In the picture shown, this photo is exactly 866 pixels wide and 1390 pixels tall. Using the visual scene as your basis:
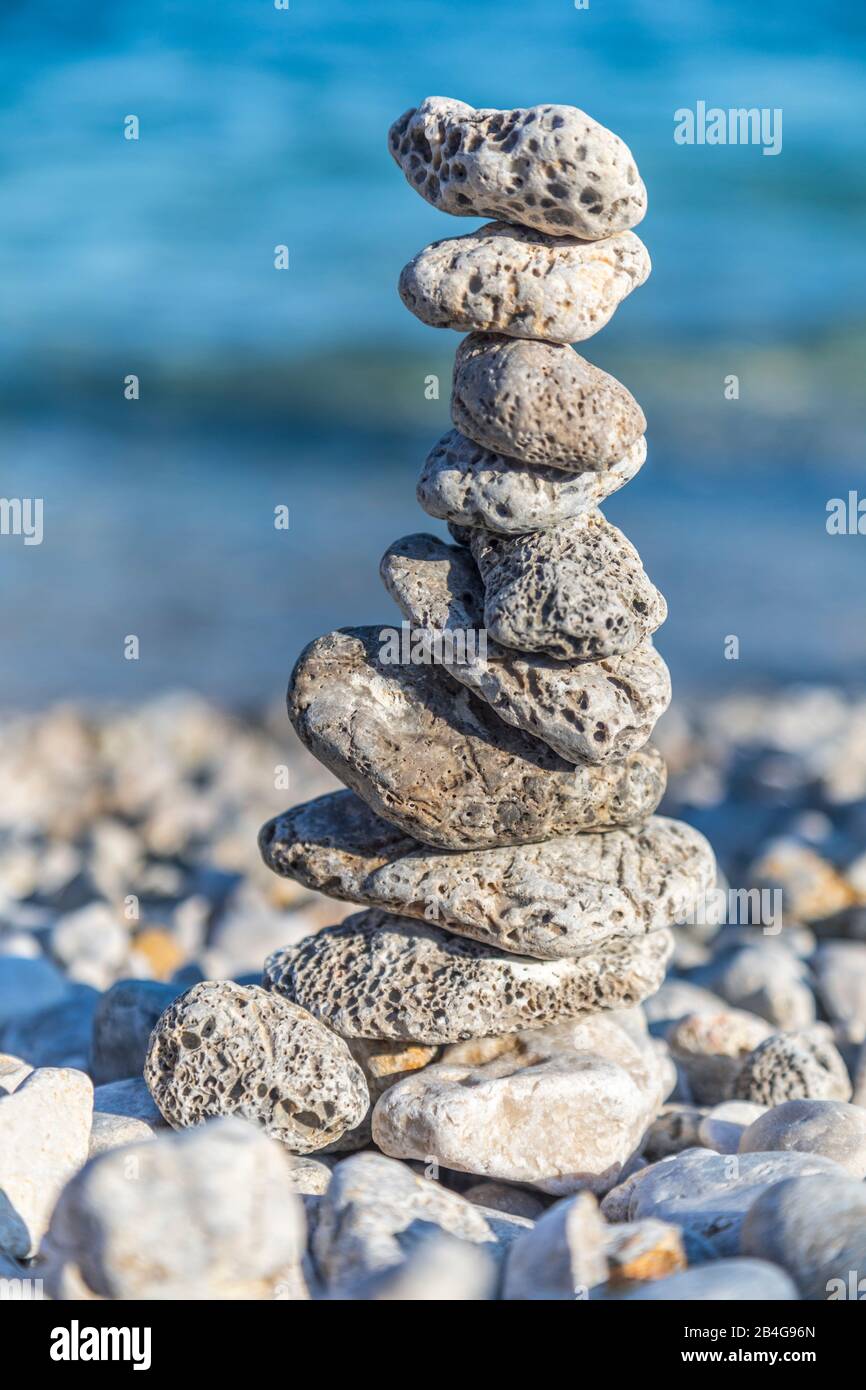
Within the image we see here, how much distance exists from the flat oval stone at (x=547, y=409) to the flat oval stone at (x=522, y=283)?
0.09m

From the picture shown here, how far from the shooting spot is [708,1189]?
150 inches

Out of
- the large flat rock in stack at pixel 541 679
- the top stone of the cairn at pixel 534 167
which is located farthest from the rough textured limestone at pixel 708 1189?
the top stone of the cairn at pixel 534 167


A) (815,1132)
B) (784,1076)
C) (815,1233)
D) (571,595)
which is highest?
(571,595)

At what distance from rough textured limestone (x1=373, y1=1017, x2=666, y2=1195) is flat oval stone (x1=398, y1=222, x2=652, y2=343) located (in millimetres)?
2479

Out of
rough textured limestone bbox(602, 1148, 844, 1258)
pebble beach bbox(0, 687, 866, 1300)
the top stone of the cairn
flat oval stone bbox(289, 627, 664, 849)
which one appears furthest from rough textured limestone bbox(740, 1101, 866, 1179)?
the top stone of the cairn

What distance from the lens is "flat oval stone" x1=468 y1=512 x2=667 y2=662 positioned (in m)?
4.18

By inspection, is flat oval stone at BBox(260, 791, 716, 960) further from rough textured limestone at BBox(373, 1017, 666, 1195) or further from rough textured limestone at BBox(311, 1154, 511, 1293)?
rough textured limestone at BBox(311, 1154, 511, 1293)

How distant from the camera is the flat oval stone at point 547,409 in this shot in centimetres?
420

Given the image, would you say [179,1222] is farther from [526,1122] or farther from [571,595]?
[571,595]

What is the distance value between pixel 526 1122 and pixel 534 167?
306 cm

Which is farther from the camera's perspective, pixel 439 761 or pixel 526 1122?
pixel 439 761

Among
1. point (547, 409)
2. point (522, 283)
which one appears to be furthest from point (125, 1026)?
point (522, 283)

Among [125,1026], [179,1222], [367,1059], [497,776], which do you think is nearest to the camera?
[179,1222]
